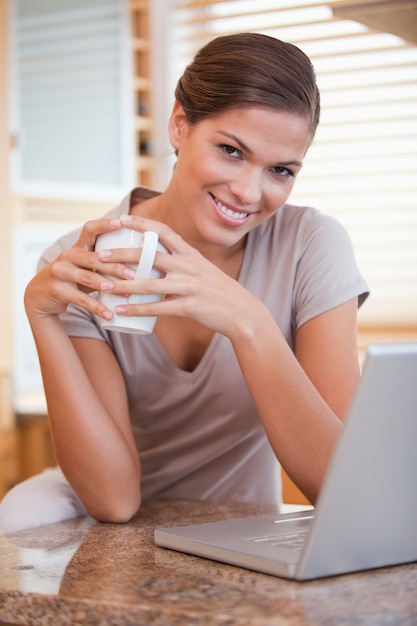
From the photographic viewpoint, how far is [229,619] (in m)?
0.79

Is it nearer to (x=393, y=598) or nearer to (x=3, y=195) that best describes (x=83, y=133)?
(x=3, y=195)

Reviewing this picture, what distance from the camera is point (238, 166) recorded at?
4.56 ft

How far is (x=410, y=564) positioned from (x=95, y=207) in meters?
2.58

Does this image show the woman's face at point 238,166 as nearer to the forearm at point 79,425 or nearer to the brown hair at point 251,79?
the brown hair at point 251,79

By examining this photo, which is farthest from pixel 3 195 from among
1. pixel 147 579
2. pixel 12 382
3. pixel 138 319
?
pixel 147 579

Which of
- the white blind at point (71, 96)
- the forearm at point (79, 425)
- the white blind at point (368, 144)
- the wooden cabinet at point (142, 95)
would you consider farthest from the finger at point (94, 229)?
the wooden cabinet at point (142, 95)

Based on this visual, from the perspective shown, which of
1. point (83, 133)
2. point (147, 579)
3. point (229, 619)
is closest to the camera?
point (229, 619)

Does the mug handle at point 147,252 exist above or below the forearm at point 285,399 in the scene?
above

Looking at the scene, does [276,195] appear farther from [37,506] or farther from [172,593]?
[172,593]

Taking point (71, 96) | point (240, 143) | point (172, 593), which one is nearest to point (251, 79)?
point (240, 143)

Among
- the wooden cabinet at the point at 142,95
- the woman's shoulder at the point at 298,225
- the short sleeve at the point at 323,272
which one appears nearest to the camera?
the short sleeve at the point at 323,272

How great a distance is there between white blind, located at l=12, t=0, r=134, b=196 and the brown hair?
68.6 inches

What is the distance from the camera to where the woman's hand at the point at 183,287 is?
114 centimetres

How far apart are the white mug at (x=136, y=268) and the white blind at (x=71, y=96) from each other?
79.8 inches
